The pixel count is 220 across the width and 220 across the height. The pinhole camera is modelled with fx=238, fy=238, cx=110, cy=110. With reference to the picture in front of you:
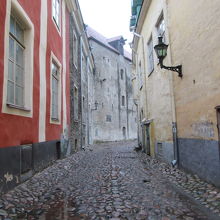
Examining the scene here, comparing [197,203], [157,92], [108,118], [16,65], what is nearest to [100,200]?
[197,203]

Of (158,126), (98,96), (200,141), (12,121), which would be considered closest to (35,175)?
(12,121)

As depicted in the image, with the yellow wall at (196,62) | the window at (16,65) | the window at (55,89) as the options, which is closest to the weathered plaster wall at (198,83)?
the yellow wall at (196,62)

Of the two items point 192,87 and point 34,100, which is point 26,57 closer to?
point 34,100

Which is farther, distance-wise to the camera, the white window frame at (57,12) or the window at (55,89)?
the white window frame at (57,12)

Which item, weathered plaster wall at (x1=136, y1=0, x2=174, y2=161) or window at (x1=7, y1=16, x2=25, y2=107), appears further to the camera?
weathered plaster wall at (x1=136, y1=0, x2=174, y2=161)

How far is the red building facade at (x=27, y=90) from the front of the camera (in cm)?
396

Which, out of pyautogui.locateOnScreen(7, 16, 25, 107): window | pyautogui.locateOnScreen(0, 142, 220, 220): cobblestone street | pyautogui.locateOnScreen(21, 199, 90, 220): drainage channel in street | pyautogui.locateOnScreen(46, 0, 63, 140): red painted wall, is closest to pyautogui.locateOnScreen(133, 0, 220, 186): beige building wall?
pyautogui.locateOnScreen(0, 142, 220, 220): cobblestone street

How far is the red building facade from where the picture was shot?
3.96 m

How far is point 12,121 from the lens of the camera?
4.19 metres

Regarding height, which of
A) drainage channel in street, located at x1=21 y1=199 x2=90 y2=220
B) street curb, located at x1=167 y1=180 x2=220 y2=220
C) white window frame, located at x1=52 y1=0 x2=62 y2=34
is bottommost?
drainage channel in street, located at x1=21 y1=199 x2=90 y2=220

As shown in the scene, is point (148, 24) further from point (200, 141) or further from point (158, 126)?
point (200, 141)

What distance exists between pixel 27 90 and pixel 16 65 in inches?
23.1

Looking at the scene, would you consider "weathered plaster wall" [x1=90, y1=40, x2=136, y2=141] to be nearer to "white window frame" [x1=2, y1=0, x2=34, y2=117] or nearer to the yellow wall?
the yellow wall

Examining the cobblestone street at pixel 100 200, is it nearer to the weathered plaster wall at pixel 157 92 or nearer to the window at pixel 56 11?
the weathered plaster wall at pixel 157 92
